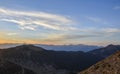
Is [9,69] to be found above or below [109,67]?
below

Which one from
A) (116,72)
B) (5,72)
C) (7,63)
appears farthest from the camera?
(7,63)

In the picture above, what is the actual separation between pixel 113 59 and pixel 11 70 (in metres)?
131

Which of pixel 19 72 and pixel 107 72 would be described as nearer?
pixel 107 72

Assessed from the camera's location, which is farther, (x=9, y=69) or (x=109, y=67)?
(x=9, y=69)

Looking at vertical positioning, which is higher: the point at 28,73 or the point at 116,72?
the point at 116,72

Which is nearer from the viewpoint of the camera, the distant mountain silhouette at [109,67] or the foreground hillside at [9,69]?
the distant mountain silhouette at [109,67]

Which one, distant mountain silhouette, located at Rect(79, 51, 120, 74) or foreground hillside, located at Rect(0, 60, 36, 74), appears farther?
foreground hillside, located at Rect(0, 60, 36, 74)

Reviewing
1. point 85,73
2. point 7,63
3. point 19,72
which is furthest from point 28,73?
point 85,73

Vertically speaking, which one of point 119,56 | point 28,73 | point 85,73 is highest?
point 119,56

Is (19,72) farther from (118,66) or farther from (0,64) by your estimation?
(118,66)

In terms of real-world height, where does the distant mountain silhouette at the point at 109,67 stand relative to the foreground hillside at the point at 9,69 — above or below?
above

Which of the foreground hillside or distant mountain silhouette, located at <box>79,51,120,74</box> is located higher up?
distant mountain silhouette, located at <box>79,51,120,74</box>

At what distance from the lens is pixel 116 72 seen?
37.1 meters

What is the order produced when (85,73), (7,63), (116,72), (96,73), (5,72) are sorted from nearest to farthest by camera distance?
(116,72)
(96,73)
(85,73)
(5,72)
(7,63)
